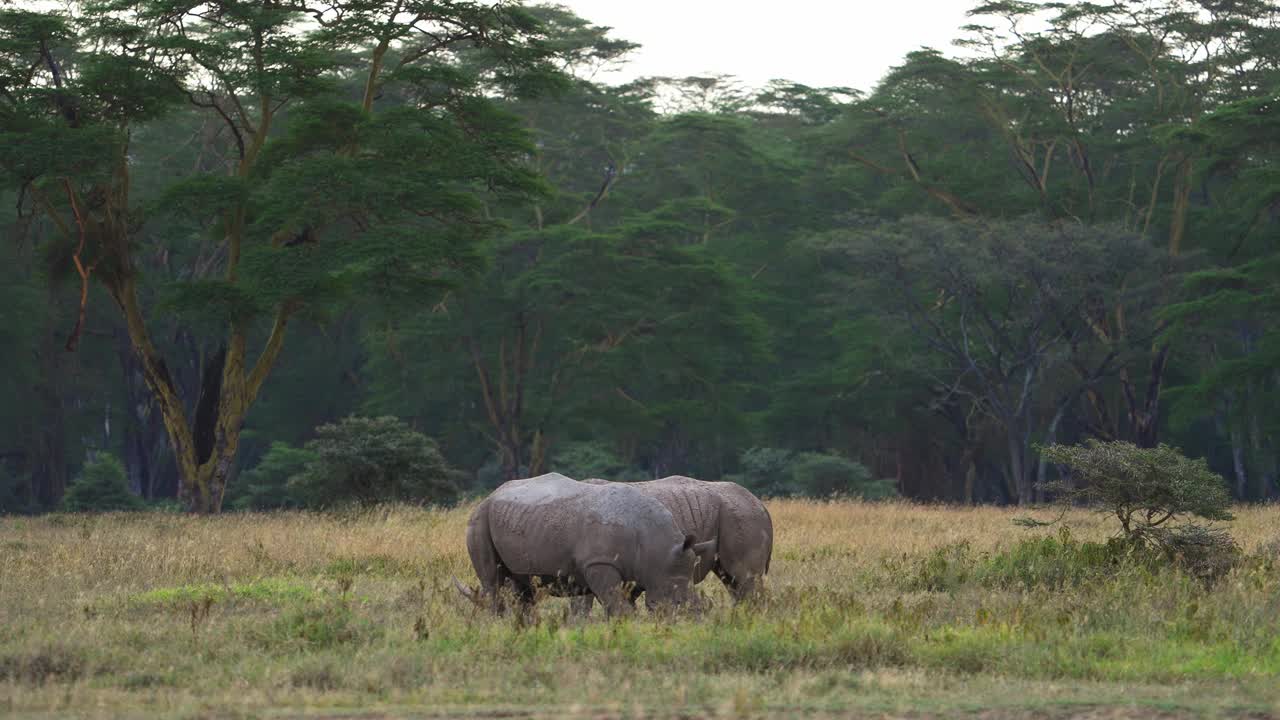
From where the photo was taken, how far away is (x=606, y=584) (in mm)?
10758

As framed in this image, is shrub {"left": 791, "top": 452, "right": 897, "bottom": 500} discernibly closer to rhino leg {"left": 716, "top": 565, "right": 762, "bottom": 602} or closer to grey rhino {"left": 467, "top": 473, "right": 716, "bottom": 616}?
rhino leg {"left": 716, "top": 565, "right": 762, "bottom": 602}

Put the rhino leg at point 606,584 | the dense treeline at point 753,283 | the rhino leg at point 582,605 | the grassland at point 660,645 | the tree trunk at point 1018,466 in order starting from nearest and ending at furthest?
the grassland at point 660,645 → the rhino leg at point 606,584 → the rhino leg at point 582,605 → the dense treeline at point 753,283 → the tree trunk at point 1018,466

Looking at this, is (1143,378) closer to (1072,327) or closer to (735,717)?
(1072,327)

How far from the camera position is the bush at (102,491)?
35.7 m

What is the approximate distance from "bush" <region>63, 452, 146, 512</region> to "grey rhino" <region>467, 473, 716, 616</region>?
86.3ft

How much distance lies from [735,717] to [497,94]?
42.3 metres

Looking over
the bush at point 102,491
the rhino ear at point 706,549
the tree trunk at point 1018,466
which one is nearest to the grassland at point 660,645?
the rhino ear at point 706,549

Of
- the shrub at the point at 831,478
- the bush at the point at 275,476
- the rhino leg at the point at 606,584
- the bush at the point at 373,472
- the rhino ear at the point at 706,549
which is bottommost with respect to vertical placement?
the bush at the point at 275,476

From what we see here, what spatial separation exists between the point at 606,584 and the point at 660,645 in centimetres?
137

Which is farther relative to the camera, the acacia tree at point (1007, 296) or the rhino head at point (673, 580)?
the acacia tree at point (1007, 296)

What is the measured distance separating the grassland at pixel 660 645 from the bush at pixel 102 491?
21788 mm

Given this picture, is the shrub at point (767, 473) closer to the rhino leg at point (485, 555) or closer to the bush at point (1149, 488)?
the bush at point (1149, 488)

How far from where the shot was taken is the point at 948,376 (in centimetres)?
4525

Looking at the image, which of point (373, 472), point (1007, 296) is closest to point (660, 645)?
point (373, 472)
